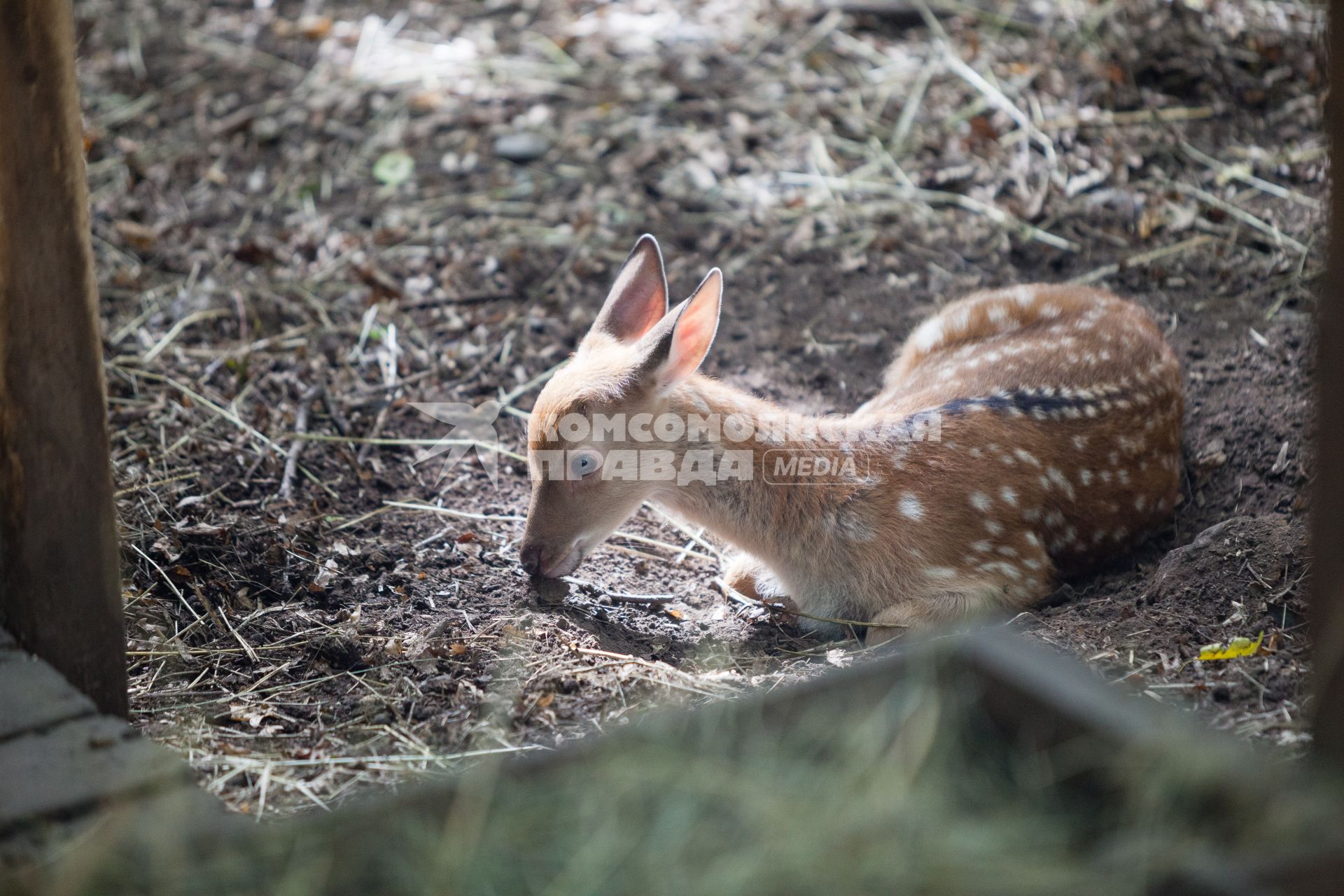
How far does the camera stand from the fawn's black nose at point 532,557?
13.5 ft

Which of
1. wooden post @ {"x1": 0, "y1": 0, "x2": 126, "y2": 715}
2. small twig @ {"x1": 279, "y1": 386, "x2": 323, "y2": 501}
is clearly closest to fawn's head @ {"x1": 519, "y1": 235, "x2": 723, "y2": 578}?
small twig @ {"x1": 279, "y1": 386, "x2": 323, "y2": 501}

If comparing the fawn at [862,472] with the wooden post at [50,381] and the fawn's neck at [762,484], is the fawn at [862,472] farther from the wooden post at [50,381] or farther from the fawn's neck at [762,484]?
the wooden post at [50,381]

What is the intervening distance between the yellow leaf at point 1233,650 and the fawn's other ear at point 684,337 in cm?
175

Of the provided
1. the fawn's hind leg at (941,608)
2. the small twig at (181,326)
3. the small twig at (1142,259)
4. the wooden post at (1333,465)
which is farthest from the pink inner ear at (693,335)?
the small twig at (181,326)

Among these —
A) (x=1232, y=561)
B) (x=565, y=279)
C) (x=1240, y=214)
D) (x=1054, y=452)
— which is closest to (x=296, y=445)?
(x=565, y=279)

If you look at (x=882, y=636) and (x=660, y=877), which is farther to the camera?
(x=882, y=636)

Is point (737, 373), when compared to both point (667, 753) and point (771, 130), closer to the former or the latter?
point (771, 130)

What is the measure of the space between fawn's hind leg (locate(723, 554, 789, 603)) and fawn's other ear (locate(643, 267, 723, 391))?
0.75 m

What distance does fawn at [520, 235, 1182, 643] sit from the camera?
4059 mm

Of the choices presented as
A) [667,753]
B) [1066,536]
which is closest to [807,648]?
[1066,536]

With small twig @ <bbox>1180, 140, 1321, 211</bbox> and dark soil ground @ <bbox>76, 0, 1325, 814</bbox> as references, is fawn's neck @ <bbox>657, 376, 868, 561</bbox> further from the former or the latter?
Answer: small twig @ <bbox>1180, 140, 1321, 211</bbox>

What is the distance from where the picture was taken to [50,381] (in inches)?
109

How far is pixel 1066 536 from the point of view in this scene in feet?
13.9

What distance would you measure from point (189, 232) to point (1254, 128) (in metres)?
5.52
